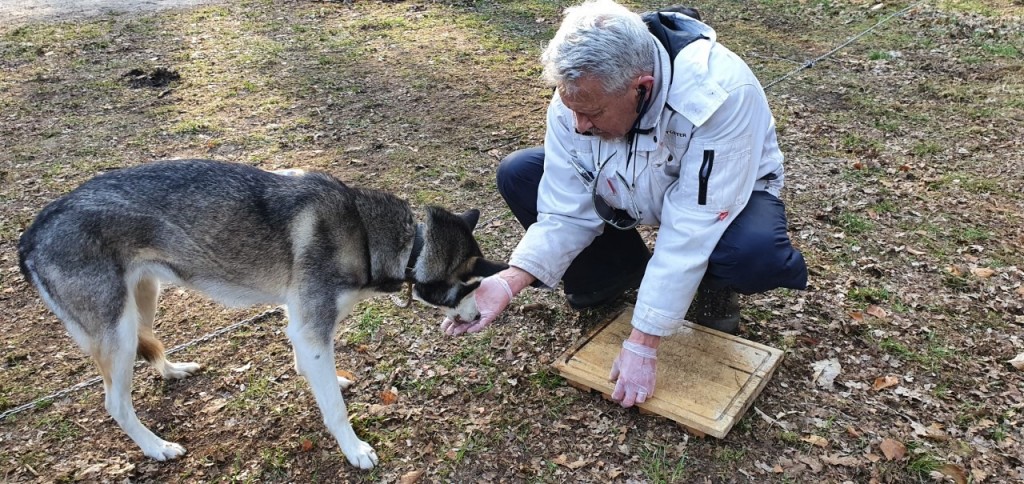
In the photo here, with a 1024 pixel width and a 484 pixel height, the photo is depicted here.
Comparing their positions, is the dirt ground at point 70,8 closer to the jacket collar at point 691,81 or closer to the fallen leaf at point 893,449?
the jacket collar at point 691,81

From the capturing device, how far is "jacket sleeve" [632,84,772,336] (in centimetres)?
300

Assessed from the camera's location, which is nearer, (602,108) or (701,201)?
(602,108)

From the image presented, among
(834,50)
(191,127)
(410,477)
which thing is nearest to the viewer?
(410,477)

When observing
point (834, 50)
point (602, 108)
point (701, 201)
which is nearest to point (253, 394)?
point (602, 108)

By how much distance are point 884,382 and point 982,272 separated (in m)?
1.48

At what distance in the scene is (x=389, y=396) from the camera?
3.63 meters

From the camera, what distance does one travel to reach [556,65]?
2.90m

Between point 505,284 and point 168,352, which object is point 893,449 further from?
point 168,352

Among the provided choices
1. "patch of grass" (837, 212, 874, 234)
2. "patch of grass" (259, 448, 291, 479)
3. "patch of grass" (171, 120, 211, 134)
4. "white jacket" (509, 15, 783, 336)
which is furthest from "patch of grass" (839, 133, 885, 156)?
"patch of grass" (171, 120, 211, 134)

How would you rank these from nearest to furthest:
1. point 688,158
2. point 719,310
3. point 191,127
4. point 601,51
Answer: point 601,51, point 688,158, point 719,310, point 191,127

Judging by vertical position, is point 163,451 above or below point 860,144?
below

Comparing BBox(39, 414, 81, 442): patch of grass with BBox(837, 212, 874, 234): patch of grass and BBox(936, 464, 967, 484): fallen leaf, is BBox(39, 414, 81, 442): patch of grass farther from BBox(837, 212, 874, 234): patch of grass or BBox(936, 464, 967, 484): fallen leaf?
BBox(837, 212, 874, 234): patch of grass

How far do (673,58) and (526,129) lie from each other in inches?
146

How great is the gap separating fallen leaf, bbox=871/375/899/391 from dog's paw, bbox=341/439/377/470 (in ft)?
8.41
